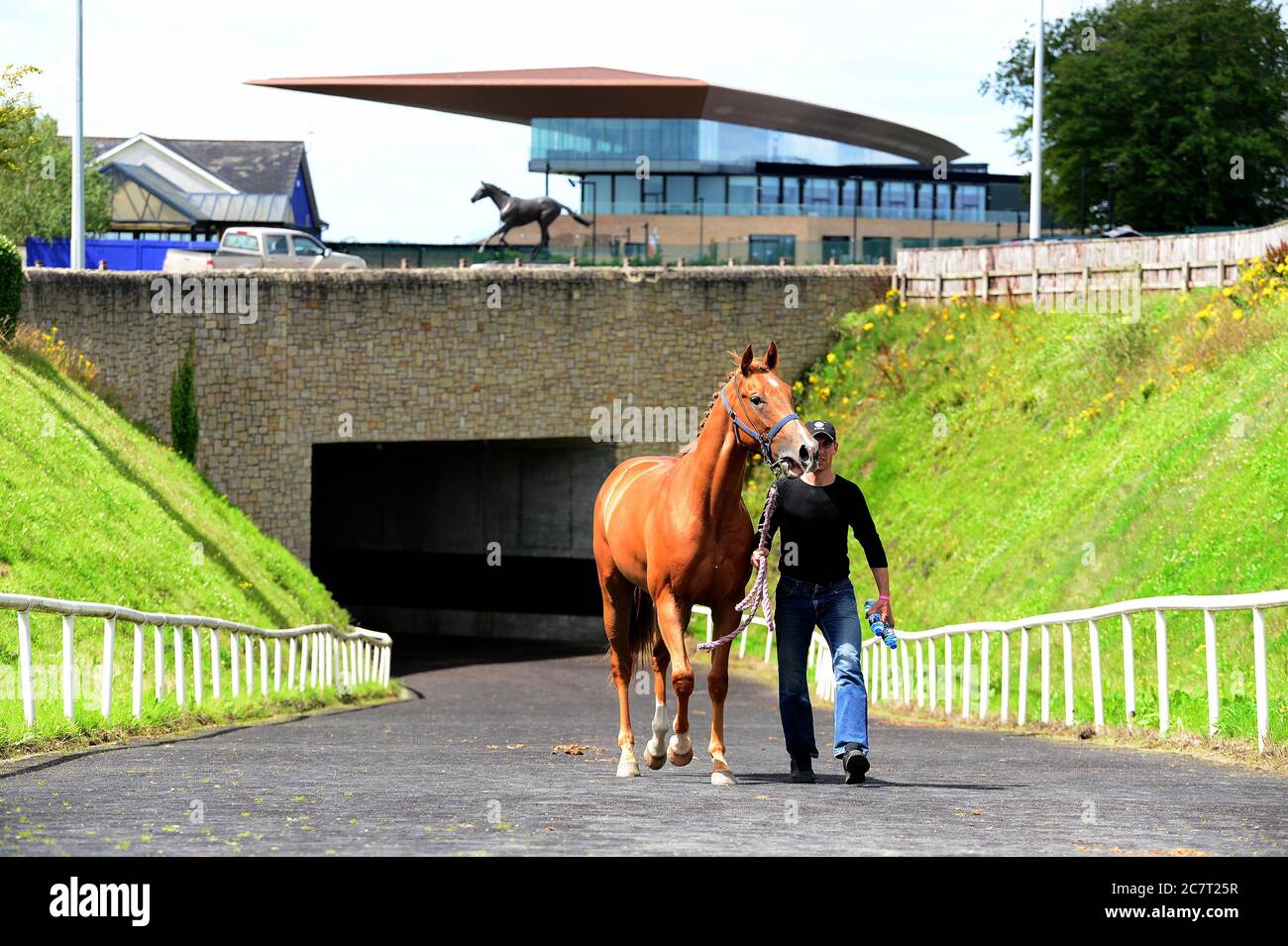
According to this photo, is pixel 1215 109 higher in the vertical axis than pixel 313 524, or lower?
higher

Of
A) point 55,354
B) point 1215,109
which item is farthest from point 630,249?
point 1215,109

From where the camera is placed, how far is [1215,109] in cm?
6256

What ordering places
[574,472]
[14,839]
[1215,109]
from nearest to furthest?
[14,839] < [574,472] < [1215,109]

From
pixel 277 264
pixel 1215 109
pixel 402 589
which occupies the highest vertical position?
pixel 1215 109

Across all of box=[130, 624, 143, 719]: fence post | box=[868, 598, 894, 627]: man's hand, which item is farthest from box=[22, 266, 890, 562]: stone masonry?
box=[868, 598, 894, 627]: man's hand

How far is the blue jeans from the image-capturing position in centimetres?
1019

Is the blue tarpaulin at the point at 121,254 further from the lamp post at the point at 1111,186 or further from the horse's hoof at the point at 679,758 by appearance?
the horse's hoof at the point at 679,758

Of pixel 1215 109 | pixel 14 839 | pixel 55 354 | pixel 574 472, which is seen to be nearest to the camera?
pixel 14 839

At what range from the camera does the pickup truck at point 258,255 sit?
43.9 metres

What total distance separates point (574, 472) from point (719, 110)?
33.0 metres

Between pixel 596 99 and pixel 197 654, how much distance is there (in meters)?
61.6

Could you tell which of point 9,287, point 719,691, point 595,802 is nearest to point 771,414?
point 719,691

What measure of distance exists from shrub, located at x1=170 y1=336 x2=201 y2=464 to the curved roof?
124 feet
